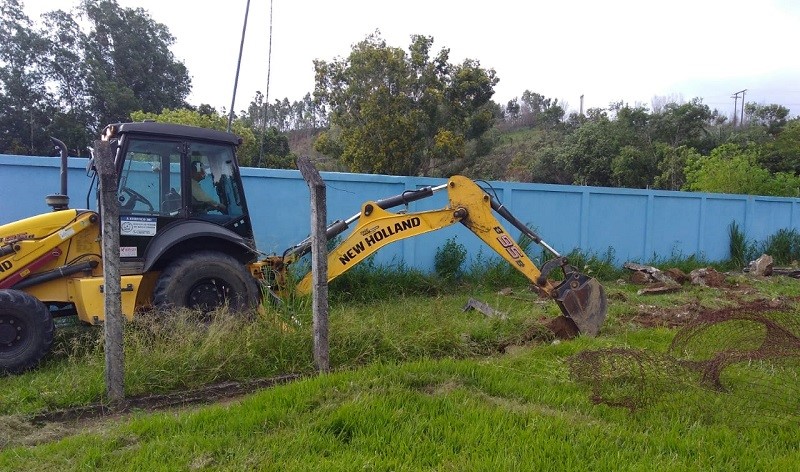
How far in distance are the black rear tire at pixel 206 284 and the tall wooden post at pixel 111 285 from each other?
100 centimetres

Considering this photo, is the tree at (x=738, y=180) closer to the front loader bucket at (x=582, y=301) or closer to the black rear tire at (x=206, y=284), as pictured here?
the front loader bucket at (x=582, y=301)

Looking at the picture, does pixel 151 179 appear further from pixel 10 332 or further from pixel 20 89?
pixel 20 89

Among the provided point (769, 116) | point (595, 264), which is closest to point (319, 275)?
point (595, 264)

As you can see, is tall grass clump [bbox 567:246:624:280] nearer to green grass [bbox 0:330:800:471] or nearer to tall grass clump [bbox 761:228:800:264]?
tall grass clump [bbox 761:228:800:264]

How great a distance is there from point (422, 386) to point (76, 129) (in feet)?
78.9

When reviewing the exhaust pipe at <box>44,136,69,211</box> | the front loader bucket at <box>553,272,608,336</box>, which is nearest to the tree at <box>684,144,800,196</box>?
the front loader bucket at <box>553,272,608,336</box>

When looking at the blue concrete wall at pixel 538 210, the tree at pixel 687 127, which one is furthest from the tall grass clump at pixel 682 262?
the tree at pixel 687 127

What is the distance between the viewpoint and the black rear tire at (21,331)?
499cm

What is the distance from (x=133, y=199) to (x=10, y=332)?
1.61 metres

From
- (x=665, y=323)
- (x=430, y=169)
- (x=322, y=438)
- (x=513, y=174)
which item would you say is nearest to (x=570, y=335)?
(x=665, y=323)

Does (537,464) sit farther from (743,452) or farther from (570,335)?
(570,335)

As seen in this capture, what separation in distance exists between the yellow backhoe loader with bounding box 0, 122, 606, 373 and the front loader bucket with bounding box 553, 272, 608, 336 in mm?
13

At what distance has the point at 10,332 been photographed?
5.04 metres

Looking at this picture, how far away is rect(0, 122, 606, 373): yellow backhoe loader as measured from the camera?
5348 mm
